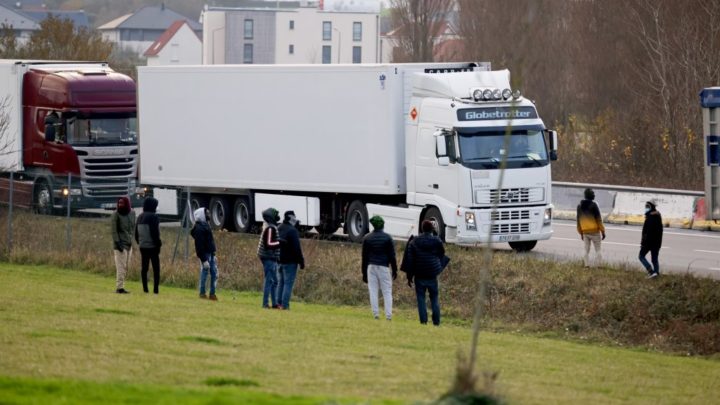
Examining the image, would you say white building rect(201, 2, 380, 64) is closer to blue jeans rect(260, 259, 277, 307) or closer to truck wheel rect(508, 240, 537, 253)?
truck wheel rect(508, 240, 537, 253)

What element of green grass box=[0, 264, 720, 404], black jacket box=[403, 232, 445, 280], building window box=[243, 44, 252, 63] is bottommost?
green grass box=[0, 264, 720, 404]

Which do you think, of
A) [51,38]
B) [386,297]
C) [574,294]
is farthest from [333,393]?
[51,38]

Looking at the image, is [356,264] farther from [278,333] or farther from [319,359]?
[319,359]

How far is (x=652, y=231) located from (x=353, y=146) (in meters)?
8.13

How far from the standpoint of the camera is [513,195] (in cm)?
2773

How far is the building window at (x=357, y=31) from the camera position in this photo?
5915 inches

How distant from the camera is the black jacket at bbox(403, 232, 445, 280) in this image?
2050 cm

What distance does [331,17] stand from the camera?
151 metres

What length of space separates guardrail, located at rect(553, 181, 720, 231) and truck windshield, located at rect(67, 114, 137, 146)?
12.3m

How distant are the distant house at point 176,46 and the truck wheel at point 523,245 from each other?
132 m

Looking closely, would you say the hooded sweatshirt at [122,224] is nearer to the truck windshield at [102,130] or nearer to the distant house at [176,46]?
the truck windshield at [102,130]

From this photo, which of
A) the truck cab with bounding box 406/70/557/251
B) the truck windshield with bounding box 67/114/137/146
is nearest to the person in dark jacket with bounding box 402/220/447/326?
the truck cab with bounding box 406/70/557/251

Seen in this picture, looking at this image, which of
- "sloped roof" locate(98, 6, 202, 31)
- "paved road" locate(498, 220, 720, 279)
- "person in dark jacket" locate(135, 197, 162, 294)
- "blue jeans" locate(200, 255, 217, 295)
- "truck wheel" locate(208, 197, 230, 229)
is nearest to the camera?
"person in dark jacket" locate(135, 197, 162, 294)

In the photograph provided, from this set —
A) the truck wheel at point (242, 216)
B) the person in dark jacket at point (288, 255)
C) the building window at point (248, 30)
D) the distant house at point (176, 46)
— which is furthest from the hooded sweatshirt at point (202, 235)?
the distant house at point (176, 46)
